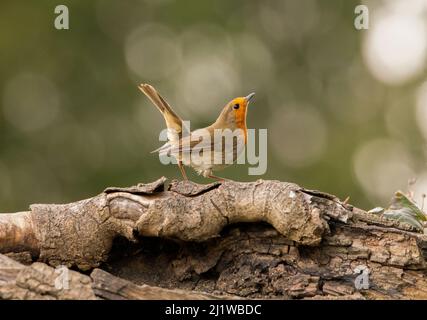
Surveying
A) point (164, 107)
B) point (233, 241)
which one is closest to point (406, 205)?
point (233, 241)

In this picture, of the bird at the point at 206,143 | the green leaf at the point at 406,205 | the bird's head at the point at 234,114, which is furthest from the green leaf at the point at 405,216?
the bird's head at the point at 234,114

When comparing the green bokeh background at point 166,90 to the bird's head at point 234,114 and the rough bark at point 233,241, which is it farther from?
the rough bark at point 233,241

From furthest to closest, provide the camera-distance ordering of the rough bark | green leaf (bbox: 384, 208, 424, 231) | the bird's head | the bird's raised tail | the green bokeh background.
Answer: the green bokeh background, the bird's head, the bird's raised tail, green leaf (bbox: 384, 208, 424, 231), the rough bark

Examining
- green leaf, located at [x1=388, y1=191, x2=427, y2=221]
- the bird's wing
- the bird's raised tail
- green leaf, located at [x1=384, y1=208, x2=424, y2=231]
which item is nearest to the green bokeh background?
the bird's raised tail

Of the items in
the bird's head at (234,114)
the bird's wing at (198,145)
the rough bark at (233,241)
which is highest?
the bird's head at (234,114)

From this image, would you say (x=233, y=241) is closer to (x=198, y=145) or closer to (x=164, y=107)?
(x=198, y=145)

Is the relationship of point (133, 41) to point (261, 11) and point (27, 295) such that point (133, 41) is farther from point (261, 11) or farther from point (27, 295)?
point (27, 295)

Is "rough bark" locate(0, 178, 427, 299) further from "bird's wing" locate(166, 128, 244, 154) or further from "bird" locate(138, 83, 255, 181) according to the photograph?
"bird's wing" locate(166, 128, 244, 154)
